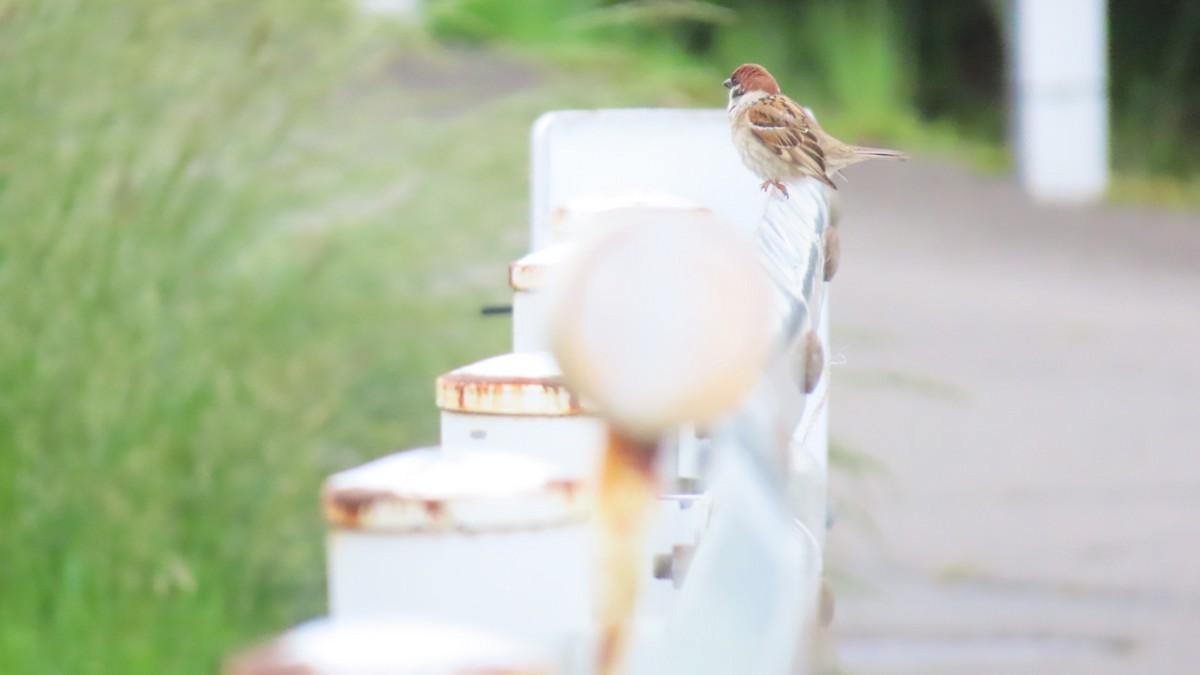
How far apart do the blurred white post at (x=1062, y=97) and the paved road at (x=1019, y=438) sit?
404mm

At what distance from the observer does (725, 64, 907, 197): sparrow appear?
301 cm

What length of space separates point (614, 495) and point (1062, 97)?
35.4ft

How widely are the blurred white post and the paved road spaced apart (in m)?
0.40

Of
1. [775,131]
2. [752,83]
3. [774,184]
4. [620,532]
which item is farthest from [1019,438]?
[620,532]

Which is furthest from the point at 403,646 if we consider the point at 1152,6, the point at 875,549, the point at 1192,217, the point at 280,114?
the point at 1152,6

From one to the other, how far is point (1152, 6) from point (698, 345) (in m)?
14.3

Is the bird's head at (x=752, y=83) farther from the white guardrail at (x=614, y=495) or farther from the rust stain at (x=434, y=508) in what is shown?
the rust stain at (x=434, y=508)

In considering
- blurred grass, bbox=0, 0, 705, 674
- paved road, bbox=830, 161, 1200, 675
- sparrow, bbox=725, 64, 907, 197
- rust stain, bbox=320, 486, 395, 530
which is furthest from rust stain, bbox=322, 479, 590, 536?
blurred grass, bbox=0, 0, 705, 674

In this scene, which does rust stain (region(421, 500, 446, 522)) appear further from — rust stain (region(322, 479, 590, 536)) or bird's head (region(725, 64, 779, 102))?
bird's head (region(725, 64, 779, 102))

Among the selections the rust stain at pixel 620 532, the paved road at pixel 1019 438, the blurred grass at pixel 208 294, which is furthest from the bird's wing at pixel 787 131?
the rust stain at pixel 620 532

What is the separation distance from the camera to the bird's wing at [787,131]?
10.6 feet

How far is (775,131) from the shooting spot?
3.34m

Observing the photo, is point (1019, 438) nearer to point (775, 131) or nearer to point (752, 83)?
point (752, 83)

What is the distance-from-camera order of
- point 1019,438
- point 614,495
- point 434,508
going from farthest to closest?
point 1019,438 → point 434,508 → point 614,495
